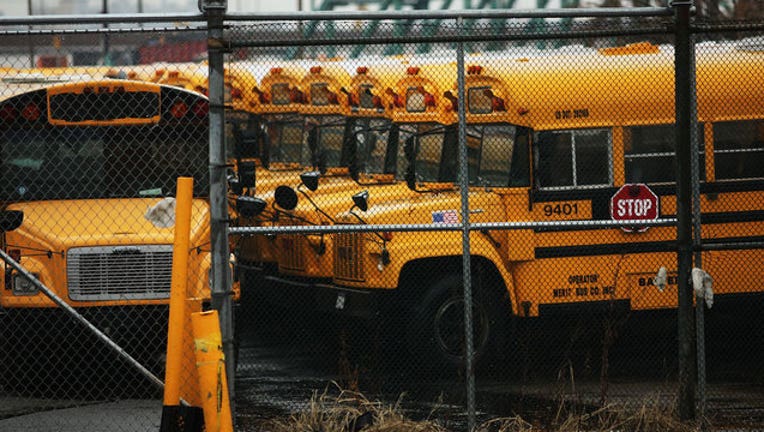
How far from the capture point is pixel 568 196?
10906mm

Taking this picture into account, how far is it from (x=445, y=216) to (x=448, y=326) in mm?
902

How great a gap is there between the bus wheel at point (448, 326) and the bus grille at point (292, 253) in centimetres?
147

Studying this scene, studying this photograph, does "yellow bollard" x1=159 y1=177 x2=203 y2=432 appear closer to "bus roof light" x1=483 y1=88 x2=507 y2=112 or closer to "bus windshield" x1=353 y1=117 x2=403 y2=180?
"bus roof light" x1=483 y1=88 x2=507 y2=112

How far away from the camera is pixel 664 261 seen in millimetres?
10938

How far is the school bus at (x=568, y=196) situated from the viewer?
10.7 m

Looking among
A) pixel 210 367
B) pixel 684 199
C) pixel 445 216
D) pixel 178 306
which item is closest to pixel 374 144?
pixel 445 216

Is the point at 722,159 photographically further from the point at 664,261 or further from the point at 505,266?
the point at 505,266

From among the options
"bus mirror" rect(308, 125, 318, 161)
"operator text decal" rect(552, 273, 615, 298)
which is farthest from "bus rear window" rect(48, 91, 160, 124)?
"bus mirror" rect(308, 125, 318, 161)

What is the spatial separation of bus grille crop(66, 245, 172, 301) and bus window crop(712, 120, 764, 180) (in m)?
4.72

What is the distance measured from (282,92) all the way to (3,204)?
489 cm

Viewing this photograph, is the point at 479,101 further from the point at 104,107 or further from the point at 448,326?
the point at 104,107

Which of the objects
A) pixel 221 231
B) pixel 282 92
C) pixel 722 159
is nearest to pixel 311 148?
pixel 282 92

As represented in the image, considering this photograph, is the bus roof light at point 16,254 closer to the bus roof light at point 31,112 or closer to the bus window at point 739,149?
the bus roof light at point 31,112

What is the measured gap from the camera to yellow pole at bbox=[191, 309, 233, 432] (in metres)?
6.70
